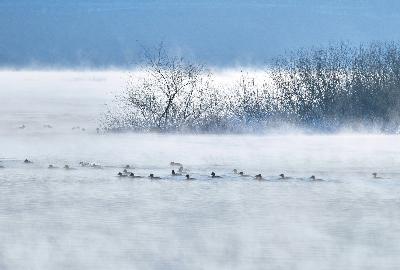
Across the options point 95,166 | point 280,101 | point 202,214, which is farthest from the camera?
point 280,101

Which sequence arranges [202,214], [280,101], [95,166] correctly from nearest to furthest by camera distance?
[202,214] → [95,166] → [280,101]

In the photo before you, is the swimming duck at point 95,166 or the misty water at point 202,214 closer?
the misty water at point 202,214

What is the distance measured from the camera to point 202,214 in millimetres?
9727

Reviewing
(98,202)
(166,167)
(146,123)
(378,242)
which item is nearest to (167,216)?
(98,202)

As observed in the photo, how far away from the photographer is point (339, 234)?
27.4 ft

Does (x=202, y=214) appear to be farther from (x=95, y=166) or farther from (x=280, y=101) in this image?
(x=280, y=101)

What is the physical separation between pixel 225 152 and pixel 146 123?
14.9 meters

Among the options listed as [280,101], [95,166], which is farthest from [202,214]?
[280,101]

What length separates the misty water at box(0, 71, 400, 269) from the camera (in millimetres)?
7047

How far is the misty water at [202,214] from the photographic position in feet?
23.1

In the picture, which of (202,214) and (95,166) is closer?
(202,214)

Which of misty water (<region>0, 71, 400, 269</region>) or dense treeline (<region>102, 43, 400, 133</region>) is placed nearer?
misty water (<region>0, 71, 400, 269</region>)

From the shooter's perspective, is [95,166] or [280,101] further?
[280,101]

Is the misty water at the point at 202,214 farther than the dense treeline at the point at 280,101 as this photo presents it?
No
